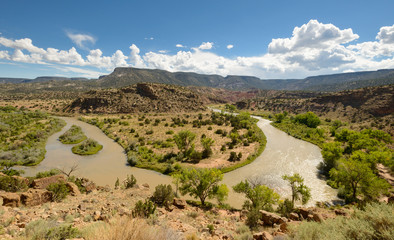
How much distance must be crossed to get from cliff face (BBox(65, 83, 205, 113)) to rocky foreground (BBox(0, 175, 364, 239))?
7230 cm

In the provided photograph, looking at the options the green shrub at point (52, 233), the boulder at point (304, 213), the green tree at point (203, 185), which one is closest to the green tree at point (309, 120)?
the boulder at point (304, 213)

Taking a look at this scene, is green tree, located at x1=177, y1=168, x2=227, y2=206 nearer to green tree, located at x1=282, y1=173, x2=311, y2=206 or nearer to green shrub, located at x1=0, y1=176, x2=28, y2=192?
green tree, located at x1=282, y1=173, x2=311, y2=206

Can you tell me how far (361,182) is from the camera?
18734mm

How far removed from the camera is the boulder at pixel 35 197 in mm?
12352

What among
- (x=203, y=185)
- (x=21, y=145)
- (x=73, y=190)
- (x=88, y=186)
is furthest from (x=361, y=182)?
(x=21, y=145)

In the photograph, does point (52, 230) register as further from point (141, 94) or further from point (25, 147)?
point (141, 94)

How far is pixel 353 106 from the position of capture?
73.7 meters

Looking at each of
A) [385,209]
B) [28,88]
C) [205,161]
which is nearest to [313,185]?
[205,161]

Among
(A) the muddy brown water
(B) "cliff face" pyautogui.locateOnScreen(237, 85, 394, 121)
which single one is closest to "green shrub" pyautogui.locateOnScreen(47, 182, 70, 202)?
(A) the muddy brown water

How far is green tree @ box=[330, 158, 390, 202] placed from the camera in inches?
707

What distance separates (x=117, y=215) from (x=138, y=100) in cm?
8617

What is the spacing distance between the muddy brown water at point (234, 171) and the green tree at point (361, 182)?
2.22 metres

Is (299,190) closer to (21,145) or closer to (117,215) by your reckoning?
(117,215)

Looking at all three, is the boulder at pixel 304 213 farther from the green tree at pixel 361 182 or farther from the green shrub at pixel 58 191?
the green shrub at pixel 58 191
